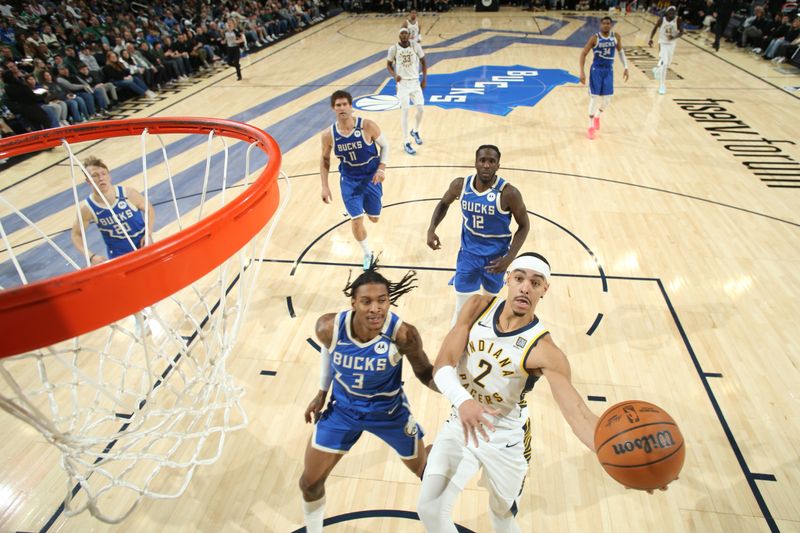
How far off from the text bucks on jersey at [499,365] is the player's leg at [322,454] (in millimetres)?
694

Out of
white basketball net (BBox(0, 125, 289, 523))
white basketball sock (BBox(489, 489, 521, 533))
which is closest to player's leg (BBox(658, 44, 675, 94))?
white basketball net (BBox(0, 125, 289, 523))

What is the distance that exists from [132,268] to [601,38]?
825 centimetres

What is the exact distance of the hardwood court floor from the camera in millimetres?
3053

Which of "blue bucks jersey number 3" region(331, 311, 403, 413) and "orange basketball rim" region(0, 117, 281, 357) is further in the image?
"blue bucks jersey number 3" region(331, 311, 403, 413)

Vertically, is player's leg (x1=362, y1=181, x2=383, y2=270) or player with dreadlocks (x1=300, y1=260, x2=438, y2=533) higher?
player with dreadlocks (x1=300, y1=260, x2=438, y2=533)

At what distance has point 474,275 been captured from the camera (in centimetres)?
396

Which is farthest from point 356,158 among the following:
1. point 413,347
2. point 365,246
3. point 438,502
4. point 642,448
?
point 642,448

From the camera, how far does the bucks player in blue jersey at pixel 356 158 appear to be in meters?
4.80

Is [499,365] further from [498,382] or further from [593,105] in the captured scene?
[593,105]

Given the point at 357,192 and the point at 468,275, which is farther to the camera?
the point at 357,192

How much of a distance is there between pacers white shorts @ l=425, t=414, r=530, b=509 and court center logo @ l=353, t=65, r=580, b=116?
8.25 meters

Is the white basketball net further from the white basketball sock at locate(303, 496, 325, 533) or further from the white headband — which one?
the white headband

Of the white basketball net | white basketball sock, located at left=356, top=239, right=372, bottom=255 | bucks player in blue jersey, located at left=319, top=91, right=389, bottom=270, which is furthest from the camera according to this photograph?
white basketball sock, located at left=356, top=239, right=372, bottom=255

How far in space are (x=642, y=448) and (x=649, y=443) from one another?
0.03 meters
